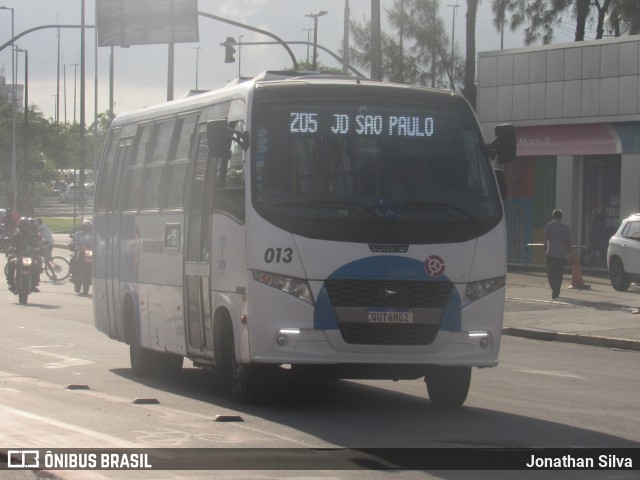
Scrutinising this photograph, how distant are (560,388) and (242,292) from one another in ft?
14.0

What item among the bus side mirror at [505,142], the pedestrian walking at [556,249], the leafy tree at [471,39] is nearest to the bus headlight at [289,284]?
the bus side mirror at [505,142]

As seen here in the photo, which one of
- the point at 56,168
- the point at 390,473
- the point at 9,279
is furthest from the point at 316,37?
the point at 390,473

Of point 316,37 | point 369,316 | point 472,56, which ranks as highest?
point 316,37

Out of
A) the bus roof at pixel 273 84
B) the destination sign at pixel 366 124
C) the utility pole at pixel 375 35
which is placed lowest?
the destination sign at pixel 366 124

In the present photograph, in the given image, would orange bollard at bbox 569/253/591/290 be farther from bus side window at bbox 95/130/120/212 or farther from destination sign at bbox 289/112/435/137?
destination sign at bbox 289/112/435/137

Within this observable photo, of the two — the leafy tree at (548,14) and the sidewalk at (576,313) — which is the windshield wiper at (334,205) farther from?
the leafy tree at (548,14)

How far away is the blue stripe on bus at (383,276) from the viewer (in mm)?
10992

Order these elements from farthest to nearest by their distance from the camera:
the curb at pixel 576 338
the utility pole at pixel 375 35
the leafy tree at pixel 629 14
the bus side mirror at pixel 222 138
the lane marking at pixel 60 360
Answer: the leafy tree at pixel 629 14 < the utility pole at pixel 375 35 < the curb at pixel 576 338 < the lane marking at pixel 60 360 < the bus side mirror at pixel 222 138

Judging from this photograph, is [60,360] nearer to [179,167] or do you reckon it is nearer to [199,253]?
[179,167]

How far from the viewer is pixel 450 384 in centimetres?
1191

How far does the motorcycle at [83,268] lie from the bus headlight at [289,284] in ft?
64.4

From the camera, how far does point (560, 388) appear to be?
13.9m

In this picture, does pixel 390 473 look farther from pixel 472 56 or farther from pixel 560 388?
pixel 472 56

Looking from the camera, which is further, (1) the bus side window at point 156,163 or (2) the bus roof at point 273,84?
(1) the bus side window at point 156,163
